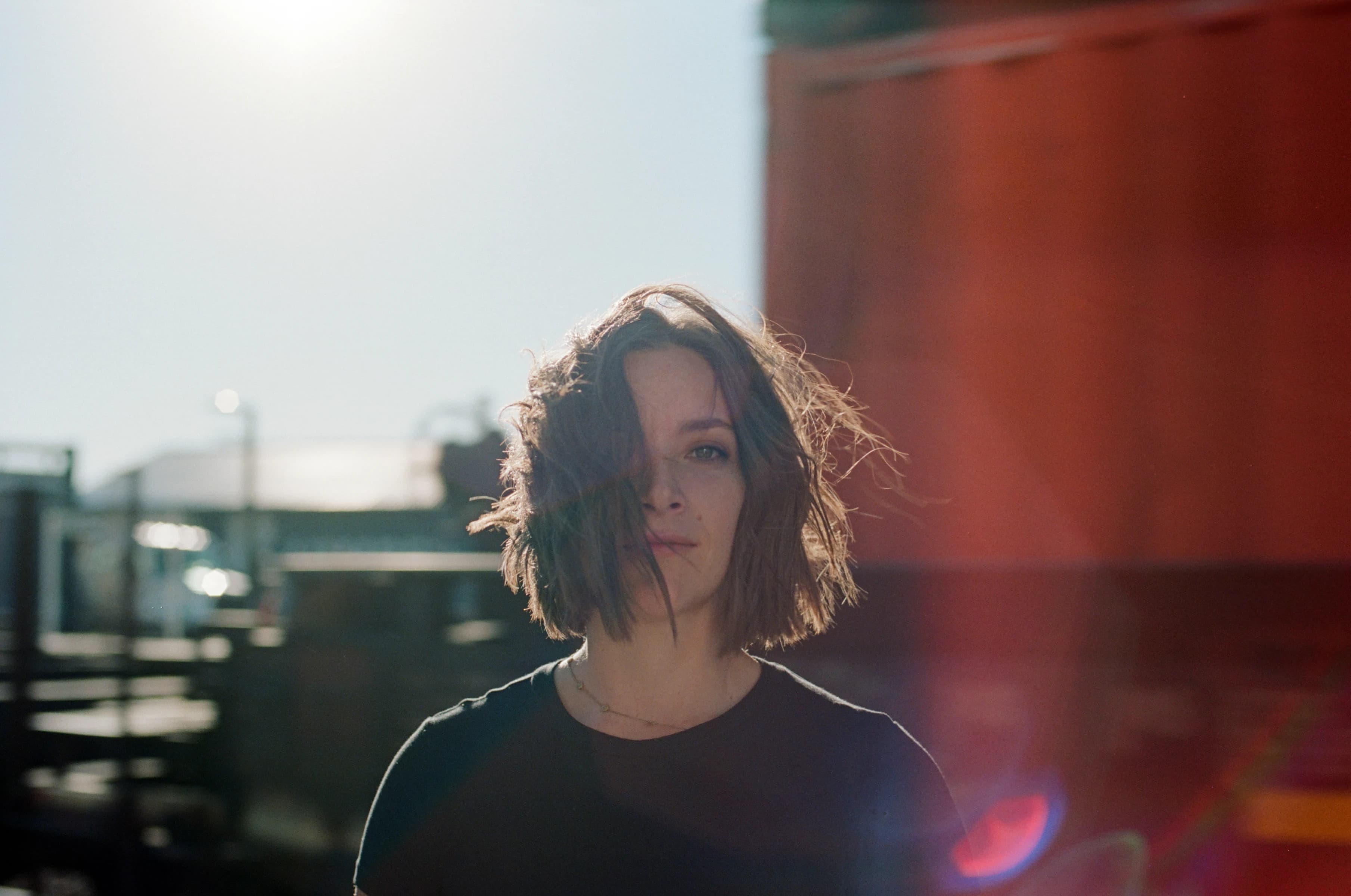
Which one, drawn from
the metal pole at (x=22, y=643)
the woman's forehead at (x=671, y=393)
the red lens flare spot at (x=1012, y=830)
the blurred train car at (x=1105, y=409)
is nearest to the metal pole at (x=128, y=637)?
the metal pole at (x=22, y=643)

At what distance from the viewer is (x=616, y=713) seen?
1374 mm

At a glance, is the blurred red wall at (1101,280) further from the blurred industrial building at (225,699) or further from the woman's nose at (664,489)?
the woman's nose at (664,489)

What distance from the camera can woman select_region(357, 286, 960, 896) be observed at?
1.28m

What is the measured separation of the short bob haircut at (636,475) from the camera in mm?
1358

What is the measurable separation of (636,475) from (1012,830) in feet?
9.93

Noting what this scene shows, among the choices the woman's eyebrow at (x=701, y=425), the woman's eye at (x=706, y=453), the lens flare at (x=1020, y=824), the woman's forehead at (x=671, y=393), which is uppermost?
the woman's forehead at (x=671, y=393)

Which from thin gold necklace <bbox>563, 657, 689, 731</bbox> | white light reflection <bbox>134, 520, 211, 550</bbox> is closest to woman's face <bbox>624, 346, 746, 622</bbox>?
thin gold necklace <bbox>563, 657, 689, 731</bbox>

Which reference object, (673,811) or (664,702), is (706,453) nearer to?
(664,702)

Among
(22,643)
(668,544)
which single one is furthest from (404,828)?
(22,643)

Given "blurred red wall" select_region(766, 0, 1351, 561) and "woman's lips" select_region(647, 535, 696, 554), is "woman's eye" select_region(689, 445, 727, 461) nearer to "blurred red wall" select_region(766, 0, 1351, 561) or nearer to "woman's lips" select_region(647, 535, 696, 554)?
"woman's lips" select_region(647, 535, 696, 554)

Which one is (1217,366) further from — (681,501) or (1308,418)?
(681,501)

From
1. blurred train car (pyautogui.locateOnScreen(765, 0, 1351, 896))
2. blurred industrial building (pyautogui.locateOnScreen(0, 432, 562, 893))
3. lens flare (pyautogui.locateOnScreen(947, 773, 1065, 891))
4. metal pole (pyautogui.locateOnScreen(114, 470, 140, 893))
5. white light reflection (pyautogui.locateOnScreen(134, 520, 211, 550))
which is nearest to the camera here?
blurred train car (pyautogui.locateOnScreen(765, 0, 1351, 896))

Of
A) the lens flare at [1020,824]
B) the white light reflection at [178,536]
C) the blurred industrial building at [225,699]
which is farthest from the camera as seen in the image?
the white light reflection at [178,536]

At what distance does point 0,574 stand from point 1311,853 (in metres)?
5.93
